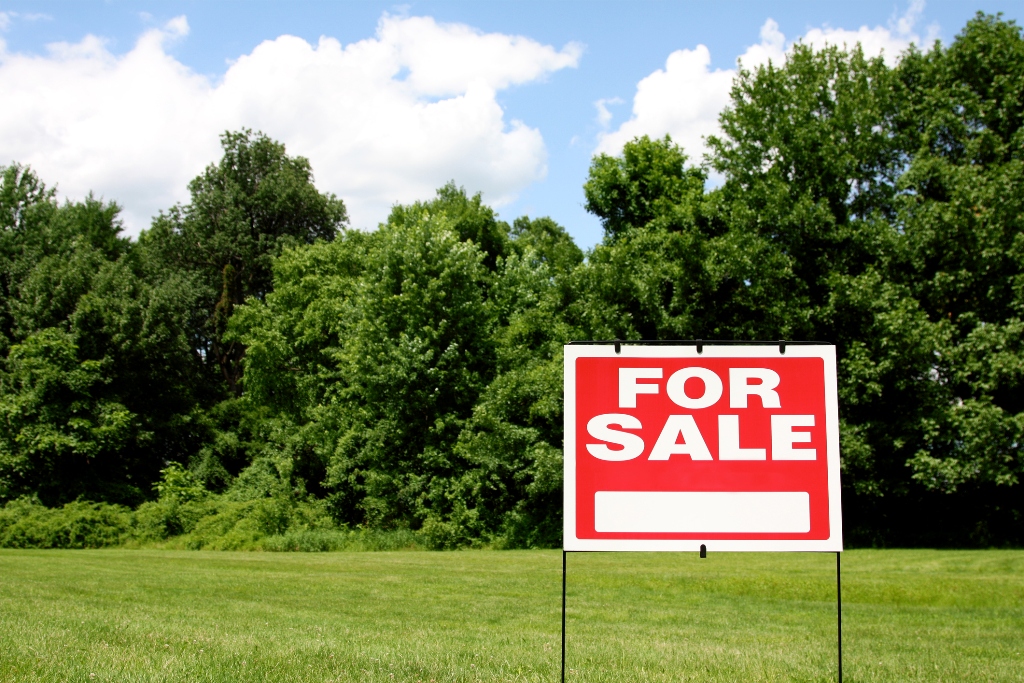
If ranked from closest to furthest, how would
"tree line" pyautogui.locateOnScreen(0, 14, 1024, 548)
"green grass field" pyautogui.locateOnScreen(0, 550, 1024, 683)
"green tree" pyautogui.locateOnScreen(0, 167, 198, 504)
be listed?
"green grass field" pyautogui.locateOnScreen(0, 550, 1024, 683), "tree line" pyautogui.locateOnScreen(0, 14, 1024, 548), "green tree" pyautogui.locateOnScreen(0, 167, 198, 504)

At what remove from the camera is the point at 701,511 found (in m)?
5.89

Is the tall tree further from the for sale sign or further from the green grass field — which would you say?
the for sale sign

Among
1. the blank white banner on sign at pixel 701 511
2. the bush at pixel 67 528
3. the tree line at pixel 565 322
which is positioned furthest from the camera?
the bush at pixel 67 528

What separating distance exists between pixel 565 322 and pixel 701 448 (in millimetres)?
25911

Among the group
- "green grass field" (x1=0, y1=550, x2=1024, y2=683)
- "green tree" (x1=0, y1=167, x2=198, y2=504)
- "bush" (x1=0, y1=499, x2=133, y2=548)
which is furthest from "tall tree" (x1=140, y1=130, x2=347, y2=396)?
"green grass field" (x1=0, y1=550, x2=1024, y2=683)

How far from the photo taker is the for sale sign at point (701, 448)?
586 cm

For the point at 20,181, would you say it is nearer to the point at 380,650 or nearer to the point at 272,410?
the point at 272,410

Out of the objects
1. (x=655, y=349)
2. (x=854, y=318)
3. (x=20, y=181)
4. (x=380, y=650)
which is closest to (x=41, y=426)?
(x=20, y=181)

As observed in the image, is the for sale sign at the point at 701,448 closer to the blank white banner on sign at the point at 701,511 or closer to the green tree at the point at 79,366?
the blank white banner on sign at the point at 701,511

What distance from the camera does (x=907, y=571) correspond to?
63.4 feet

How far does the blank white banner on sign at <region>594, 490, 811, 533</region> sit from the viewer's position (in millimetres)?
5855

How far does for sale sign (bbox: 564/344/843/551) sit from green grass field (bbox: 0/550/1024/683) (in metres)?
1.63

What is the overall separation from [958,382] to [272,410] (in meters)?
29.2

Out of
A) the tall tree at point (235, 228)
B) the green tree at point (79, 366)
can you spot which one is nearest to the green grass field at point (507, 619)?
the green tree at point (79, 366)
